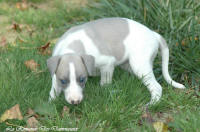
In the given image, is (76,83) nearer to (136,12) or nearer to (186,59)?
(186,59)

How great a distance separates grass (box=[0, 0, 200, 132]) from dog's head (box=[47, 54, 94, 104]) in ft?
0.61

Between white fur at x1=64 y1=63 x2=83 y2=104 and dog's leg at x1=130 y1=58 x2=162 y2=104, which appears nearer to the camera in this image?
white fur at x1=64 y1=63 x2=83 y2=104

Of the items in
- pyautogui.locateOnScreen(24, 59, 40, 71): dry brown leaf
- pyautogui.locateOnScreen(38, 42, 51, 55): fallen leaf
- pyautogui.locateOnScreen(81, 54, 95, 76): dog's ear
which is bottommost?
pyautogui.locateOnScreen(38, 42, 51, 55): fallen leaf

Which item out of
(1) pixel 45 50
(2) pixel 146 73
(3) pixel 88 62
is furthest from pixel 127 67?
(1) pixel 45 50

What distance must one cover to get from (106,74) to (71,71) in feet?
2.35

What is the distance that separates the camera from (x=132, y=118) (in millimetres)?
3268

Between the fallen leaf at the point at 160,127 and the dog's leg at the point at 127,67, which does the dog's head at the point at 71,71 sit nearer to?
the fallen leaf at the point at 160,127

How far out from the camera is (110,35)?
384 centimetres

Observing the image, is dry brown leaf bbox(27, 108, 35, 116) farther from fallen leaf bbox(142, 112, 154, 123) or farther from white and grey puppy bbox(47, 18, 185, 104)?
fallen leaf bbox(142, 112, 154, 123)

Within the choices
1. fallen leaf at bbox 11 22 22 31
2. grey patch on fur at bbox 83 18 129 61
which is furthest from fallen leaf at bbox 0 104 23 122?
fallen leaf at bbox 11 22 22 31

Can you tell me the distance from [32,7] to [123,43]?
11.8 feet

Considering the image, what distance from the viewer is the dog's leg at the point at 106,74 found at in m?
3.82

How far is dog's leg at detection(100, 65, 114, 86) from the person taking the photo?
382 cm

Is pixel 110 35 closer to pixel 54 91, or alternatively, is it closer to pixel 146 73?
pixel 146 73
